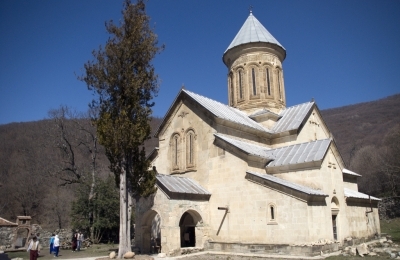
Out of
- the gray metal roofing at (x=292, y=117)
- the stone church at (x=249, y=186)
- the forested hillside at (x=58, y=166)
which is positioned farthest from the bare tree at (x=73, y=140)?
the gray metal roofing at (x=292, y=117)

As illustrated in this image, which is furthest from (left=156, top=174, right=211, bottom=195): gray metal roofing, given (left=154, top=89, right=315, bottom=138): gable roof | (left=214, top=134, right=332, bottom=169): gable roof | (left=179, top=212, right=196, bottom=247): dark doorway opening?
(left=154, top=89, right=315, bottom=138): gable roof

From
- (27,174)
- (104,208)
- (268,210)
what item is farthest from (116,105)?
(27,174)

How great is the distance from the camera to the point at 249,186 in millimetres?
11477

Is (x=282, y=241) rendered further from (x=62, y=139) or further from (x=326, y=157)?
(x=62, y=139)

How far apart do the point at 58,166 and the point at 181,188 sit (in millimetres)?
13623

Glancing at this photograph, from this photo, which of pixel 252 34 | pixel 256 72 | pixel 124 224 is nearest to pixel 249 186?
pixel 124 224

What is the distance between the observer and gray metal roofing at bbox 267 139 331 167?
37.9ft

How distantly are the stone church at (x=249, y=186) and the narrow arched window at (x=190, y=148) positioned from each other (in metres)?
0.04

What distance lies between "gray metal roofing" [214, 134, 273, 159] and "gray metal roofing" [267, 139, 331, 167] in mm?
413

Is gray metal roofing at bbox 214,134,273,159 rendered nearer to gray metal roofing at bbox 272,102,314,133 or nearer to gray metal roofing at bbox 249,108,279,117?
gray metal roofing at bbox 272,102,314,133

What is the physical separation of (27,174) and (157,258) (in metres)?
28.7

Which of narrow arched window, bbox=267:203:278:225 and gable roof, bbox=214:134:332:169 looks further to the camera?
gable roof, bbox=214:134:332:169

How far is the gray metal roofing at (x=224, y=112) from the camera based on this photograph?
528 inches

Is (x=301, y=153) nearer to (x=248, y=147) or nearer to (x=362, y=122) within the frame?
(x=248, y=147)
